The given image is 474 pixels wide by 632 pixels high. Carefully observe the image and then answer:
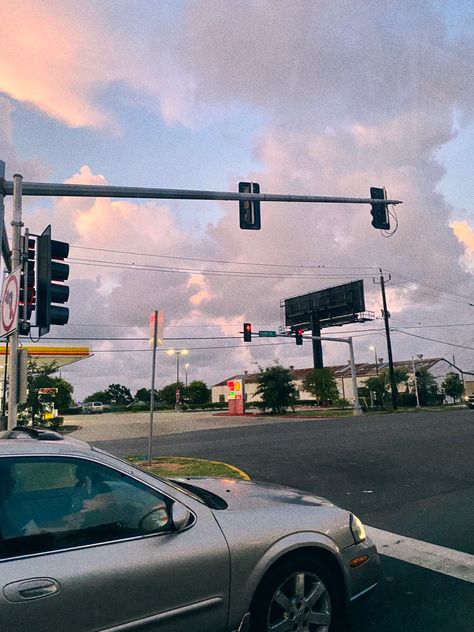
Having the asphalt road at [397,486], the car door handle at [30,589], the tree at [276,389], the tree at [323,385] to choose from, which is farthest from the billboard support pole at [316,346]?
the car door handle at [30,589]

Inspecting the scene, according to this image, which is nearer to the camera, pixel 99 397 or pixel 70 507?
pixel 70 507

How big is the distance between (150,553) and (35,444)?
34.4 inches

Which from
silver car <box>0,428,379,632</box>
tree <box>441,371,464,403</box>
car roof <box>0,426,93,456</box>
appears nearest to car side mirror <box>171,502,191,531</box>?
silver car <box>0,428,379,632</box>

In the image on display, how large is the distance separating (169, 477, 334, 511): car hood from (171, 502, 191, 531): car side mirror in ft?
1.43

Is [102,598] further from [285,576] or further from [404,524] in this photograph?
[404,524]

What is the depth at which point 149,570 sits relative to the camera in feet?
8.23

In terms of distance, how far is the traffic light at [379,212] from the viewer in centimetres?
1191

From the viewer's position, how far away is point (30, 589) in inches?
86.5

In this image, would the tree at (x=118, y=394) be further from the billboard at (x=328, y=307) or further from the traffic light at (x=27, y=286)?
the traffic light at (x=27, y=286)

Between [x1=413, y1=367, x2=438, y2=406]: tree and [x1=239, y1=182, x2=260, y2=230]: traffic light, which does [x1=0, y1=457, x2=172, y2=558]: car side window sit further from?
[x1=413, y1=367, x2=438, y2=406]: tree

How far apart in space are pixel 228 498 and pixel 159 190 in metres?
7.56

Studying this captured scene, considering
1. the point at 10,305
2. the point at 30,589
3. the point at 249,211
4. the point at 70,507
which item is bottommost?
the point at 30,589

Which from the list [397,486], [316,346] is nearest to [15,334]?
[397,486]

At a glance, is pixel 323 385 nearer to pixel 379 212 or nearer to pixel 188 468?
pixel 379 212
